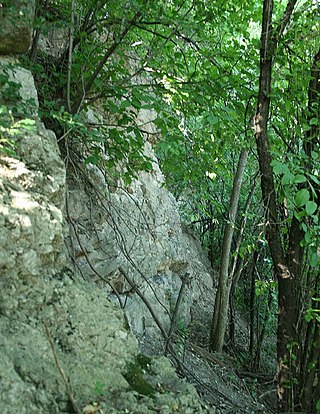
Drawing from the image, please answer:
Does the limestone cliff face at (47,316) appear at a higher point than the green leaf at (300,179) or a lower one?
lower

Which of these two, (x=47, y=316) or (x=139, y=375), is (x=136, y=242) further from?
(x=47, y=316)

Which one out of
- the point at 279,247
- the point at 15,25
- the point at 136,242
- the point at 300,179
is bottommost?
the point at 279,247

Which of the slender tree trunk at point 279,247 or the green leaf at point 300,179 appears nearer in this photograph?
the green leaf at point 300,179

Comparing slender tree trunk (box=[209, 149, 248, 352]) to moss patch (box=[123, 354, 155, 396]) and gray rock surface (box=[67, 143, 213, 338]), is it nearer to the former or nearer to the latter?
gray rock surface (box=[67, 143, 213, 338])

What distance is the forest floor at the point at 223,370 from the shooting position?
5129 millimetres

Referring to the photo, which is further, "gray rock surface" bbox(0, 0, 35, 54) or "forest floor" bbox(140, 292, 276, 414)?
"forest floor" bbox(140, 292, 276, 414)

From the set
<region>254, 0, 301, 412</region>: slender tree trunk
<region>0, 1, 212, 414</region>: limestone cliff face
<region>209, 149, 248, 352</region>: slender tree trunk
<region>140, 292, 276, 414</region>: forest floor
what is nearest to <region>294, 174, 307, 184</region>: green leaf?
<region>254, 0, 301, 412</region>: slender tree trunk

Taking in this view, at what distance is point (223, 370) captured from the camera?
634 centimetres

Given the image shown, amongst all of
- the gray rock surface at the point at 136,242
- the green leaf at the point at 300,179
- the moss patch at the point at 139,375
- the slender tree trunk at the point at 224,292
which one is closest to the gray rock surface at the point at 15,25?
the gray rock surface at the point at 136,242

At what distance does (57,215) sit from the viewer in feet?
8.55

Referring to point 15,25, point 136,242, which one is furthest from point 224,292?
point 15,25

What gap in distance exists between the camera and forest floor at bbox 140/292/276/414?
513 cm

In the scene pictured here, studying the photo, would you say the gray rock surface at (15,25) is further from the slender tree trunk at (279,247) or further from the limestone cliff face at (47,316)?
the slender tree trunk at (279,247)

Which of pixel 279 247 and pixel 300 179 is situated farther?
pixel 279 247
